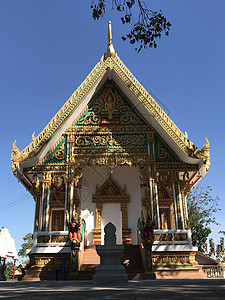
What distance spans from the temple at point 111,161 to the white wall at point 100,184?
0.15 feet

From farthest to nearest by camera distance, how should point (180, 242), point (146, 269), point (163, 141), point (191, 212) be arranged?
point (191, 212) → point (163, 141) → point (180, 242) → point (146, 269)

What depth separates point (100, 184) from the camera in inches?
510

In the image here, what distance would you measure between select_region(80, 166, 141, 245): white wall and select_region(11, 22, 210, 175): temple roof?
291cm

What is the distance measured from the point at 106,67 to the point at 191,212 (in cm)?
1383

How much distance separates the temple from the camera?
9719 mm

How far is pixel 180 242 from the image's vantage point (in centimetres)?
969

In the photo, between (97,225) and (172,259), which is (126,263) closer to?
(172,259)

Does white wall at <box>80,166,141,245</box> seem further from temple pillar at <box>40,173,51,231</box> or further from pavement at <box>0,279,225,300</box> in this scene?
pavement at <box>0,279,225,300</box>

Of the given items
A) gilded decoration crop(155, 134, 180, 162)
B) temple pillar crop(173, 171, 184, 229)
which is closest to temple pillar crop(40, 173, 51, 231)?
gilded decoration crop(155, 134, 180, 162)

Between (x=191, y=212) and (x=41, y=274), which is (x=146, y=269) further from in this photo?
(x=191, y=212)

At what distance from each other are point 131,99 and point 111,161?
3006mm

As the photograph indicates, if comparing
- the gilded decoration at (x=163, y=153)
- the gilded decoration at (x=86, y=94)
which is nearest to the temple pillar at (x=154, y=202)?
Answer: the gilded decoration at (x=163, y=153)

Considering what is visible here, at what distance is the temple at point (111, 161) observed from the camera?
31.9 feet

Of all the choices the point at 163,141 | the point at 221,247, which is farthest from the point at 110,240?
the point at 221,247
